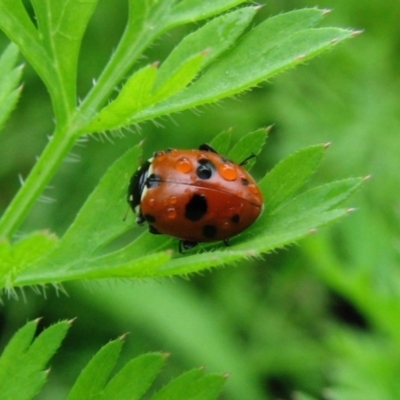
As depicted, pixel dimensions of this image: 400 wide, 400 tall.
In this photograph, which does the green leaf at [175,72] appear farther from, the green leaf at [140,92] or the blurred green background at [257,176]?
the blurred green background at [257,176]

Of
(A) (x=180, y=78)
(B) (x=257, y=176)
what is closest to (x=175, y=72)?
(A) (x=180, y=78)

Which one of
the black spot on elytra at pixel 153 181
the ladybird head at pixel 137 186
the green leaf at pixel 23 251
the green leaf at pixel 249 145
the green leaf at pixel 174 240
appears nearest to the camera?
the green leaf at pixel 23 251

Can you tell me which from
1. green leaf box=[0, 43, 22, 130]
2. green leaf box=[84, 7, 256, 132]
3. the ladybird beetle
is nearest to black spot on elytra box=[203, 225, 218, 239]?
the ladybird beetle

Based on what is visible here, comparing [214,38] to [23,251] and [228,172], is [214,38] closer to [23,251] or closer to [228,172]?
[228,172]

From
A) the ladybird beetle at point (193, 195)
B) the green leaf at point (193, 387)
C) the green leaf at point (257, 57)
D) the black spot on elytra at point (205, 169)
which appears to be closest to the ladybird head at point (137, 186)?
the ladybird beetle at point (193, 195)

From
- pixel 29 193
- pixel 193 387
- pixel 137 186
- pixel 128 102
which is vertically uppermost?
pixel 128 102

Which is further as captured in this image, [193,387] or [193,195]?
[193,195]

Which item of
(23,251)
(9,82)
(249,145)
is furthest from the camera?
(9,82)
